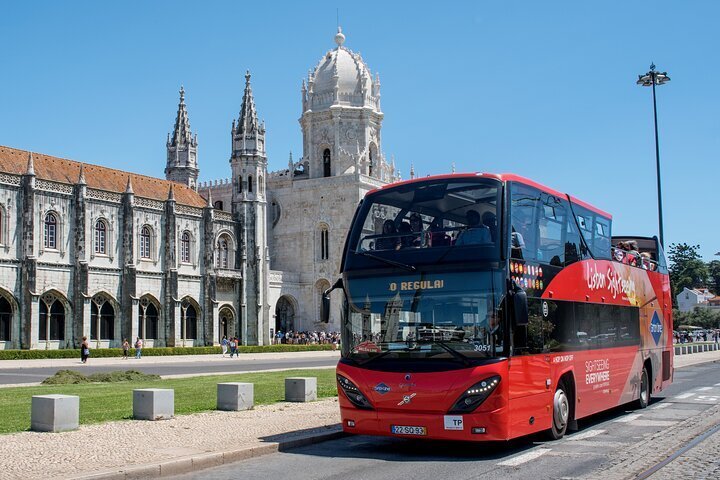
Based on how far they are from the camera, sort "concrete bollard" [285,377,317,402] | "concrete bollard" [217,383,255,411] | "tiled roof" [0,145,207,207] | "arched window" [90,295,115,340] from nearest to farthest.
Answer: "concrete bollard" [217,383,255,411] < "concrete bollard" [285,377,317,402] < "tiled roof" [0,145,207,207] < "arched window" [90,295,115,340]

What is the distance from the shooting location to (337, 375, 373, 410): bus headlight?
39.7 feet

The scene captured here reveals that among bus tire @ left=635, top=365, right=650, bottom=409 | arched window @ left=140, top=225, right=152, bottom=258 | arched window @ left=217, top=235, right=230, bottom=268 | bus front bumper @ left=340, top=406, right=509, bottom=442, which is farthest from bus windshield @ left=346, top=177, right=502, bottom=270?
arched window @ left=217, top=235, right=230, bottom=268

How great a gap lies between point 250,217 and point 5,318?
73.2ft

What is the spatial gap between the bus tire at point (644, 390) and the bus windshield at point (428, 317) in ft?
25.6

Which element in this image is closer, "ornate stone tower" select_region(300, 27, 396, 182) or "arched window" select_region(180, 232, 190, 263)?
"arched window" select_region(180, 232, 190, 263)

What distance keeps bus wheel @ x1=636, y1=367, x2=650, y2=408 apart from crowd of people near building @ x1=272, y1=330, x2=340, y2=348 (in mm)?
48593

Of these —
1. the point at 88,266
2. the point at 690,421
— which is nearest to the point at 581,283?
the point at 690,421

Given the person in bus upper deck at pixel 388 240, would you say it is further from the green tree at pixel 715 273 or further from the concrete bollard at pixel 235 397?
the green tree at pixel 715 273

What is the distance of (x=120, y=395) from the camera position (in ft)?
62.8

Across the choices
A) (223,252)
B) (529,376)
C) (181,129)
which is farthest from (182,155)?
(529,376)

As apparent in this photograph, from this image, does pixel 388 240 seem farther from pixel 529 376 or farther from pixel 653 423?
pixel 653 423

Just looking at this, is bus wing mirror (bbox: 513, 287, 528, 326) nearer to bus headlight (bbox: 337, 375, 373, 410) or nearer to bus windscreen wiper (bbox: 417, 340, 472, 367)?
bus windscreen wiper (bbox: 417, 340, 472, 367)

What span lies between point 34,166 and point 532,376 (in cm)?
4570

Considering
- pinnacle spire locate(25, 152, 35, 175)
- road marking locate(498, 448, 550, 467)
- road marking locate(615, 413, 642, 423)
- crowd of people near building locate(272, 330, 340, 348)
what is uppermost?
pinnacle spire locate(25, 152, 35, 175)
